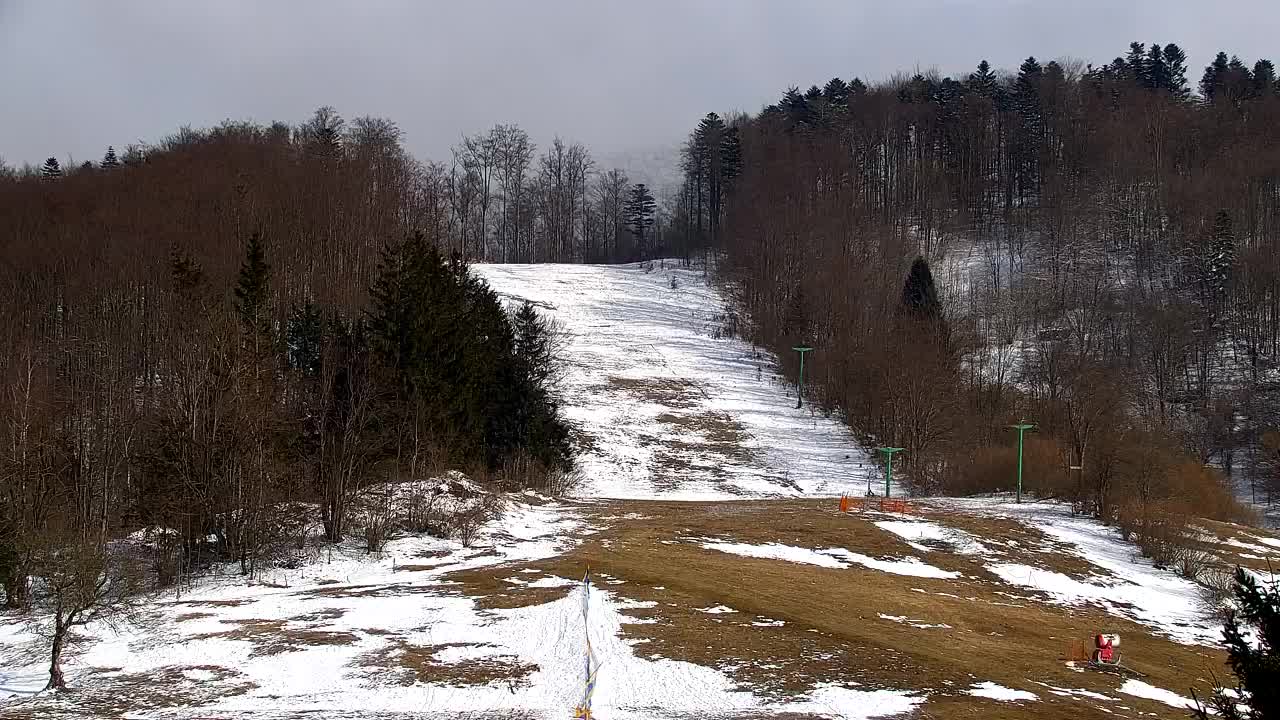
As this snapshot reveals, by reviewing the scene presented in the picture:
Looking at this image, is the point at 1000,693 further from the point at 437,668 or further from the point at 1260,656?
the point at 1260,656

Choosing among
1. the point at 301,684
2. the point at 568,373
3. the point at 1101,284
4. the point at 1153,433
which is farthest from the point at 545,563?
the point at 1101,284

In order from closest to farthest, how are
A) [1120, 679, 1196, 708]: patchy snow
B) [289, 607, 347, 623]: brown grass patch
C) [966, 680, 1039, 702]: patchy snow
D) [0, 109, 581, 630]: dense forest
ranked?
[966, 680, 1039, 702]: patchy snow → [1120, 679, 1196, 708]: patchy snow → [289, 607, 347, 623]: brown grass patch → [0, 109, 581, 630]: dense forest

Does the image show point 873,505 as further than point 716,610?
Yes

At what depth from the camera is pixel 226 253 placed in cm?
4431

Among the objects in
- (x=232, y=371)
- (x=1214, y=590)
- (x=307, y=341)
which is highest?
(x=307, y=341)

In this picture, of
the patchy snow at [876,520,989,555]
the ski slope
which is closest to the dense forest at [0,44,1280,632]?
the ski slope

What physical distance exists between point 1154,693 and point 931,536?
1239 cm

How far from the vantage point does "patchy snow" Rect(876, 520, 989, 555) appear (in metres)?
24.6

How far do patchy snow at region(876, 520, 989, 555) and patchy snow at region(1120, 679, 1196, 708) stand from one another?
402 inches

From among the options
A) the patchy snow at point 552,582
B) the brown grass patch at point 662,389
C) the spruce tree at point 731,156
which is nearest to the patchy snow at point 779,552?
the patchy snow at point 552,582

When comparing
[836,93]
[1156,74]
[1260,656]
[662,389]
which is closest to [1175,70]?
[1156,74]

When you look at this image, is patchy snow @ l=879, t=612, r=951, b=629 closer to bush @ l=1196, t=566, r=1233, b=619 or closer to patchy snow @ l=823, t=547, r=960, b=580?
patchy snow @ l=823, t=547, r=960, b=580

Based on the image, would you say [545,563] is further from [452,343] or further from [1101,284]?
[1101,284]

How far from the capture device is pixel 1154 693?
1356cm
